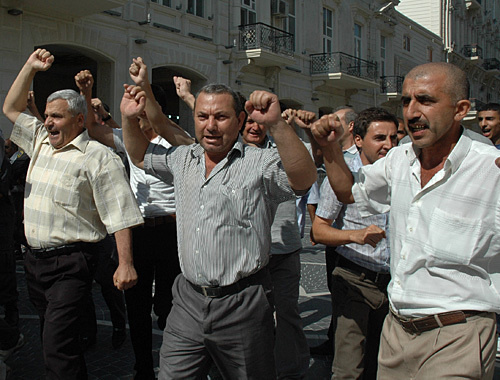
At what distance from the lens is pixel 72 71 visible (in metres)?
17.0

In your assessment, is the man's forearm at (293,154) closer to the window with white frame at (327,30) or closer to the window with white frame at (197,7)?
the window with white frame at (197,7)

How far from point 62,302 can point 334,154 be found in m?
1.81

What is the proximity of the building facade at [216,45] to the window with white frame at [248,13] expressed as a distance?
0.11 feet

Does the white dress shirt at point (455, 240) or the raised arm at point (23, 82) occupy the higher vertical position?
the raised arm at point (23, 82)

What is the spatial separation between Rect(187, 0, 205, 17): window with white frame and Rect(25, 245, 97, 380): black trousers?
45.8ft

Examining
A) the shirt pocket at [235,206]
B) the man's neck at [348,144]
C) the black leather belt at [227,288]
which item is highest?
the man's neck at [348,144]

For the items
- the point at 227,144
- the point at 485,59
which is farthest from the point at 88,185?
the point at 485,59

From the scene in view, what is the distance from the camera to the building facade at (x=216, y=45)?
12.5m

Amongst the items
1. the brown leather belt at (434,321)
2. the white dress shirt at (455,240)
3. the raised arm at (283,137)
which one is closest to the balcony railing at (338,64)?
the raised arm at (283,137)

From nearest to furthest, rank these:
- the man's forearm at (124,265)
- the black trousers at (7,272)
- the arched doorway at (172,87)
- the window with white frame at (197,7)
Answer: the man's forearm at (124,265)
the black trousers at (7,272)
the window with white frame at (197,7)
the arched doorway at (172,87)

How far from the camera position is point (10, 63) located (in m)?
11.9

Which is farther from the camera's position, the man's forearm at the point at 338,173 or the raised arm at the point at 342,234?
the raised arm at the point at 342,234

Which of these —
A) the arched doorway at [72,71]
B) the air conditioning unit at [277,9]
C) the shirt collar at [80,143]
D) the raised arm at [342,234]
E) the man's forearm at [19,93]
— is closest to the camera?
the raised arm at [342,234]

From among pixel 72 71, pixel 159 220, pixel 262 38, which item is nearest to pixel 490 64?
pixel 262 38
